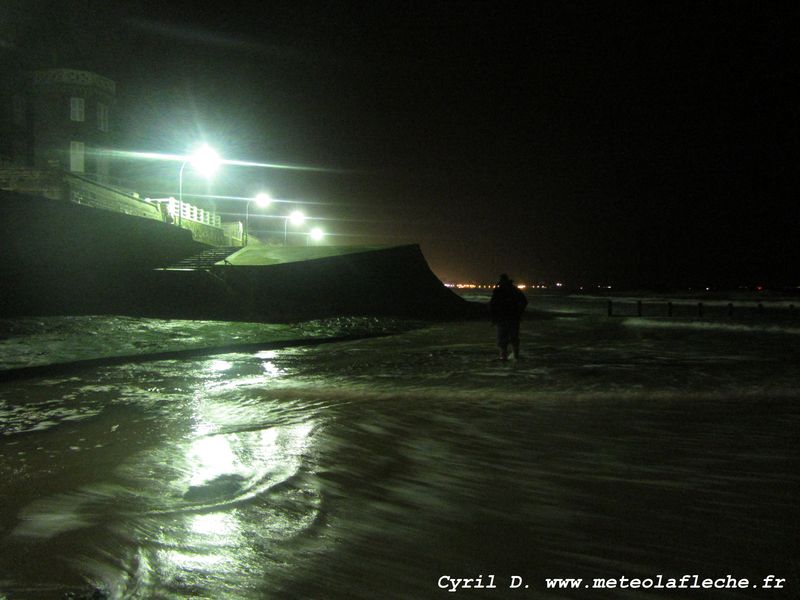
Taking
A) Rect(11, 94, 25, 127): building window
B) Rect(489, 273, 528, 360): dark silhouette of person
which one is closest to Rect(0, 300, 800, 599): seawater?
Rect(489, 273, 528, 360): dark silhouette of person

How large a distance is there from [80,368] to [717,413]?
11490 millimetres

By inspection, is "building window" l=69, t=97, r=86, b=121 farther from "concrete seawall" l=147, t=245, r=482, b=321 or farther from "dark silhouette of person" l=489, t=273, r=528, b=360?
"dark silhouette of person" l=489, t=273, r=528, b=360

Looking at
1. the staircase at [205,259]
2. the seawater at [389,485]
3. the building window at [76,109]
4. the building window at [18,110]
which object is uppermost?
the building window at [76,109]

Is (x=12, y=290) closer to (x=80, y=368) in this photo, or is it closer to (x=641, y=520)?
(x=80, y=368)

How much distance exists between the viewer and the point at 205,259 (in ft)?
91.2

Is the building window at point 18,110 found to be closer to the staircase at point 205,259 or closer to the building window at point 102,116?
the building window at point 102,116

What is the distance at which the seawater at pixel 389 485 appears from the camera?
292 centimetres

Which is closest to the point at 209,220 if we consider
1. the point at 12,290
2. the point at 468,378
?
the point at 12,290

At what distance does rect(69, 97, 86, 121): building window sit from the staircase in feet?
56.4

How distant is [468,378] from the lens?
32.5 feet

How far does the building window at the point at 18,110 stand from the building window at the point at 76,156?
140 inches

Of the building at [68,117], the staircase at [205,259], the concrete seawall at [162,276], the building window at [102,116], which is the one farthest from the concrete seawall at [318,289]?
the building window at [102,116]

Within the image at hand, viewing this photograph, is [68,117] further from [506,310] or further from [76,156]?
[506,310]

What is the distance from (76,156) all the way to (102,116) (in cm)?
373
